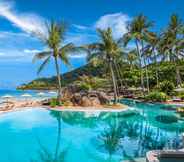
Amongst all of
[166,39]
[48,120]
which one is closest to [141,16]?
[166,39]

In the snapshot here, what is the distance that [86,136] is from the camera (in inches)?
682

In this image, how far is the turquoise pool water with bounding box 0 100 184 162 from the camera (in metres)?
12.9

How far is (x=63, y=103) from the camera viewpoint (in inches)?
1270

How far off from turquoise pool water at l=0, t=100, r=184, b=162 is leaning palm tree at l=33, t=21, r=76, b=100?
7.17 metres


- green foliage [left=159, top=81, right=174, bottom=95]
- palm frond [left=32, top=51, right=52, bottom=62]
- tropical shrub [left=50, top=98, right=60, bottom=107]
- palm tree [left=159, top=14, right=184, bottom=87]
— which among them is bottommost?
tropical shrub [left=50, top=98, right=60, bottom=107]

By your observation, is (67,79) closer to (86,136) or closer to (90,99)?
(90,99)

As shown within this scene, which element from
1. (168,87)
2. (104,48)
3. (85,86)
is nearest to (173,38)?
(168,87)

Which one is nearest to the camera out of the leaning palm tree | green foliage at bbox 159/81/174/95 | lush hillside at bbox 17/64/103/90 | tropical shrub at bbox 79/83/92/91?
the leaning palm tree

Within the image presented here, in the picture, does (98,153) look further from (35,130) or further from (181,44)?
(181,44)

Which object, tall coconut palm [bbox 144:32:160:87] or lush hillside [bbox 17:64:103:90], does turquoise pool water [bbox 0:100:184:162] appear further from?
lush hillside [bbox 17:64:103:90]

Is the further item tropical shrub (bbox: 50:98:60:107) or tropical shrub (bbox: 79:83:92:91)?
tropical shrub (bbox: 79:83:92:91)

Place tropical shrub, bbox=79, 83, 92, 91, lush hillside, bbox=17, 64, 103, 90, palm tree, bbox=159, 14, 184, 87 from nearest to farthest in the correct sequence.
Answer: tropical shrub, bbox=79, 83, 92, 91 < palm tree, bbox=159, 14, 184, 87 < lush hillside, bbox=17, 64, 103, 90

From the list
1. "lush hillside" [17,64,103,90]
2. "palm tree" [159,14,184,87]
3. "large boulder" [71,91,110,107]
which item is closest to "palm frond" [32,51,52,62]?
Answer: "large boulder" [71,91,110,107]

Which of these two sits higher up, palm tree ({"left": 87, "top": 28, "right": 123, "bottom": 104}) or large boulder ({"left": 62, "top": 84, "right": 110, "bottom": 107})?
palm tree ({"left": 87, "top": 28, "right": 123, "bottom": 104})
